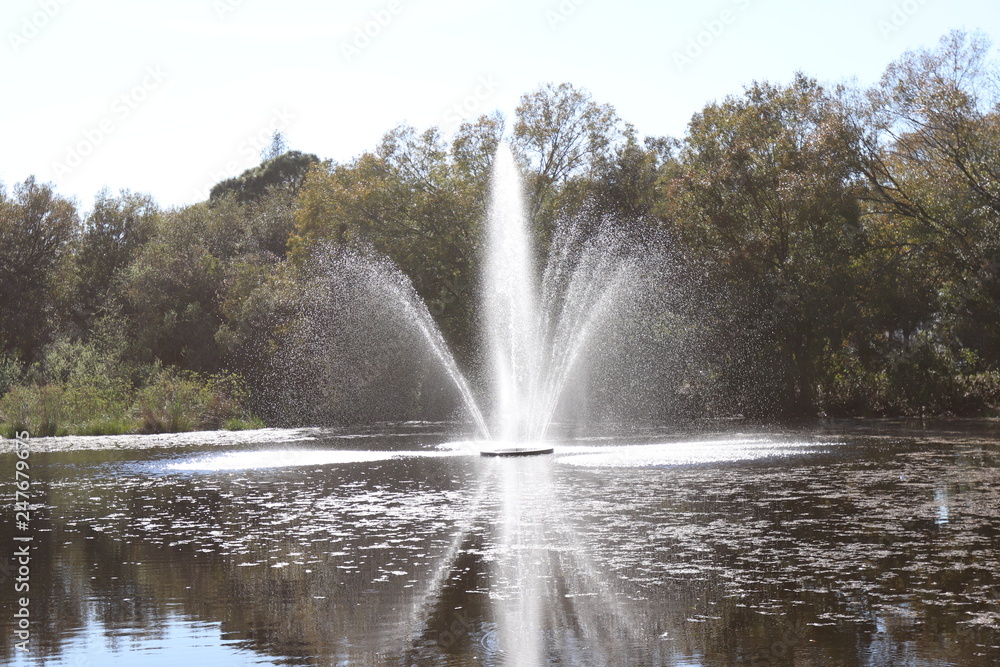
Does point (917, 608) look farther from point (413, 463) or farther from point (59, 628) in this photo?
point (413, 463)

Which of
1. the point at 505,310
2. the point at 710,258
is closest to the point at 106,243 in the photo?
the point at 505,310

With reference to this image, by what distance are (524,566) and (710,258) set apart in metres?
33.4

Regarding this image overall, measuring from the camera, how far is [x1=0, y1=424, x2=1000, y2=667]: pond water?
7.38 meters

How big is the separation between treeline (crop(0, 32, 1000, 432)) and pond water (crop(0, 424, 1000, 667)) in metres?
17.6

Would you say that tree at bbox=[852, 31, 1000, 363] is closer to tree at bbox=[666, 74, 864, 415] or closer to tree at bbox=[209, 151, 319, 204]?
tree at bbox=[666, 74, 864, 415]

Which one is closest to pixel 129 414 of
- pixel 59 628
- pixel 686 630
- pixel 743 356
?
pixel 743 356

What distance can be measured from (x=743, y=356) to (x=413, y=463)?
2198cm

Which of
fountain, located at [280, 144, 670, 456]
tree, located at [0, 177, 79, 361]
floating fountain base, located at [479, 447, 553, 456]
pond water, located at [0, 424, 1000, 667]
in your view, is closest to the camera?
pond water, located at [0, 424, 1000, 667]

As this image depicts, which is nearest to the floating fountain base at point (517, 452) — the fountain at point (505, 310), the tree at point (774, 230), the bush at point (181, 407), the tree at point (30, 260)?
the fountain at point (505, 310)

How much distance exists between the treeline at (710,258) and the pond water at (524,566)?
17.6 m

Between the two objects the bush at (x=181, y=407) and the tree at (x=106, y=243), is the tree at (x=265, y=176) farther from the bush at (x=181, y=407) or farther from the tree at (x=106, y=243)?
the bush at (x=181, y=407)

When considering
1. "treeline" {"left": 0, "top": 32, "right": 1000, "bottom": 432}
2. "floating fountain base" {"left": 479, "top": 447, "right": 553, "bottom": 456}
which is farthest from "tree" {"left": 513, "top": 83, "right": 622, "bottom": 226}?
"floating fountain base" {"left": 479, "top": 447, "right": 553, "bottom": 456}

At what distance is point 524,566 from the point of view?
10289 mm

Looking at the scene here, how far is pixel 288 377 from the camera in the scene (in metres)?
47.2
